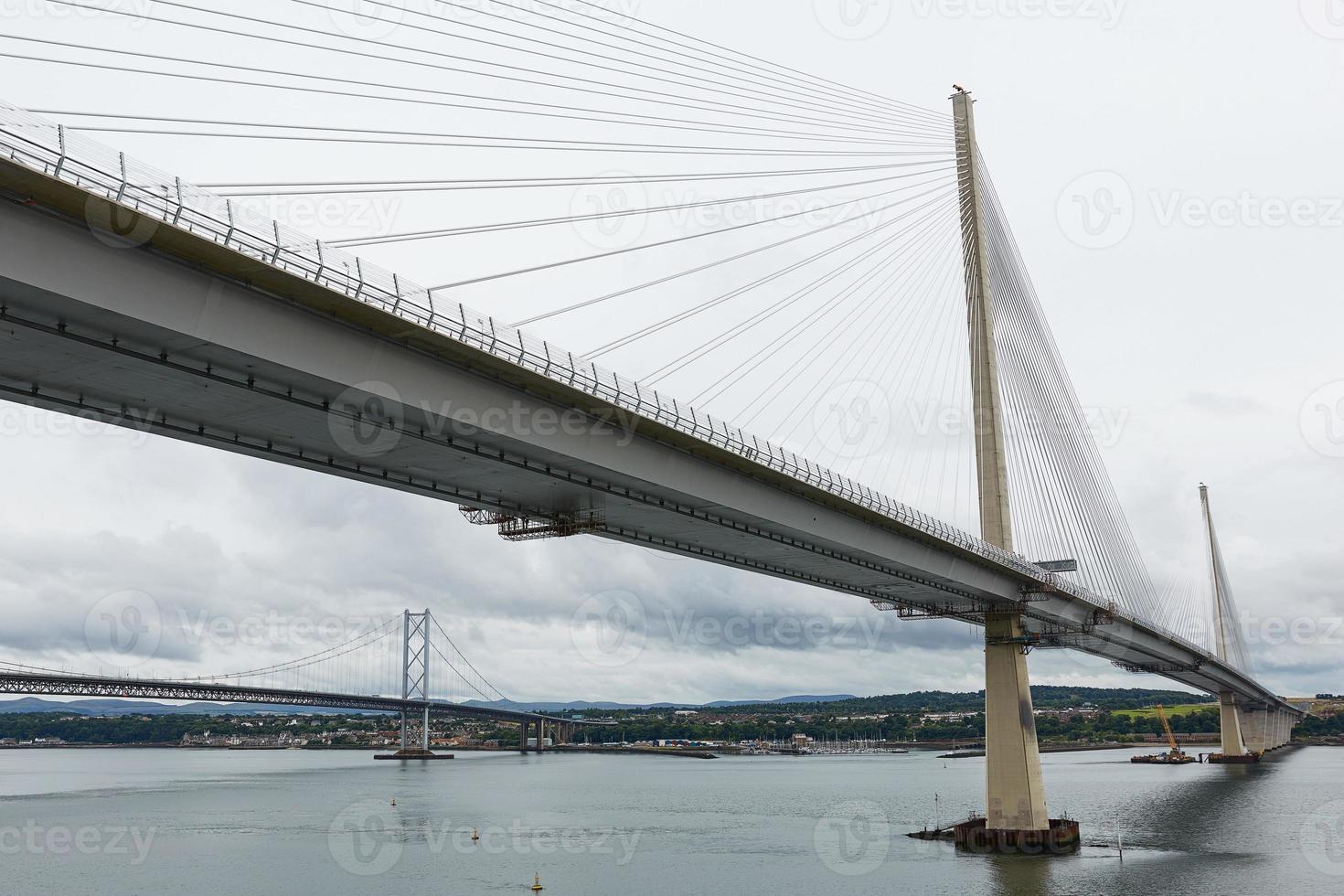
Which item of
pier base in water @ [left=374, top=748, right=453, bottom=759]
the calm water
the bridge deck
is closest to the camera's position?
the calm water

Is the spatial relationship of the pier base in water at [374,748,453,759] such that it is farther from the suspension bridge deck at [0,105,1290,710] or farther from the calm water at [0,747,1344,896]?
the suspension bridge deck at [0,105,1290,710]

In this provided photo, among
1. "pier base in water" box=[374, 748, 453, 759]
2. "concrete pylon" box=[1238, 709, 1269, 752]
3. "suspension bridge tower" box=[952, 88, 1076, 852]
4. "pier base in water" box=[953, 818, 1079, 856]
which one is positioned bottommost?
"pier base in water" box=[374, 748, 453, 759]

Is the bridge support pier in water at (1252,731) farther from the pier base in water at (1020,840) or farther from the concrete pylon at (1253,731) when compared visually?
the pier base in water at (1020,840)

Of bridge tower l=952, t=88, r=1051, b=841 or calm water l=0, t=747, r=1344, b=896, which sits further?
bridge tower l=952, t=88, r=1051, b=841

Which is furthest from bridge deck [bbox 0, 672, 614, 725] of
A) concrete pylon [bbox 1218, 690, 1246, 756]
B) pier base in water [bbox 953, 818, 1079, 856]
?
concrete pylon [bbox 1218, 690, 1246, 756]

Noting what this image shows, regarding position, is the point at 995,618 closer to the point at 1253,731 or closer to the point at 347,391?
the point at 347,391

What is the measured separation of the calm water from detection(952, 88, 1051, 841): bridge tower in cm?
310

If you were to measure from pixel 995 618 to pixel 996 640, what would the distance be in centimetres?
100

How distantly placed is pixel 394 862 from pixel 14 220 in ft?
123

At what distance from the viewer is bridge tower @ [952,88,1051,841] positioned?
45.6m

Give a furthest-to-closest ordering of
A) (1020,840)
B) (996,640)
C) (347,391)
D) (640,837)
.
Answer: (640,837)
(996,640)
(1020,840)
(347,391)

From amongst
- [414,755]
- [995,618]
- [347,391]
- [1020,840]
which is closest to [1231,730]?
[995,618]

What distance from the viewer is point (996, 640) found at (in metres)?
48.6

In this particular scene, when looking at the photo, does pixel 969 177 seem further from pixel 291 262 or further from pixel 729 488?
pixel 291 262
